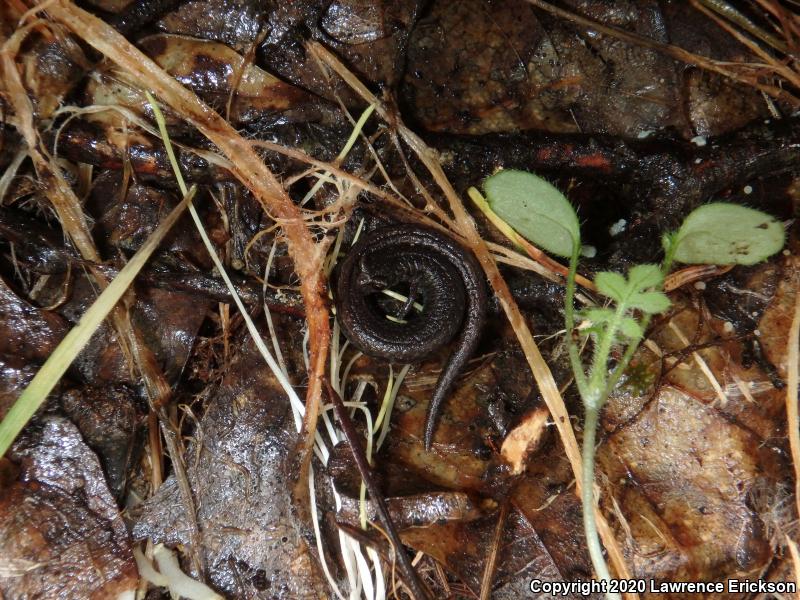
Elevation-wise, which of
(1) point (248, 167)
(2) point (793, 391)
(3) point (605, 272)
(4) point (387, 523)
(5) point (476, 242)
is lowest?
(2) point (793, 391)

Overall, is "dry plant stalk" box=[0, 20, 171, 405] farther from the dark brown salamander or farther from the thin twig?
the thin twig

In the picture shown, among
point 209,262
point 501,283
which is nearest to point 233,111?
point 209,262

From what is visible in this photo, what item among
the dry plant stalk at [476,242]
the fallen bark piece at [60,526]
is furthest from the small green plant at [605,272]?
the fallen bark piece at [60,526]

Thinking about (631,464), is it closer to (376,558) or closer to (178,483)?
(376,558)

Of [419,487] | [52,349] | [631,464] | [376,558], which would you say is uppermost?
[52,349]

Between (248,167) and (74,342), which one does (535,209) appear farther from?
(74,342)

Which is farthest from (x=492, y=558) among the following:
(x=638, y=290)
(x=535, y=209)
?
(x=535, y=209)
